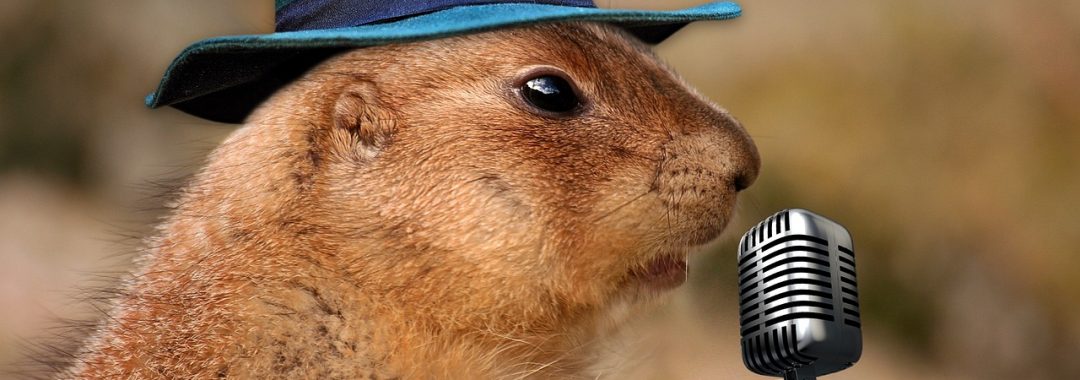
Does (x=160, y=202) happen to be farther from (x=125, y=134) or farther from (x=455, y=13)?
(x=125, y=134)

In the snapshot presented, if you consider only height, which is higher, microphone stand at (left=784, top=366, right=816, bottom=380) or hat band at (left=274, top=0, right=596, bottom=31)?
hat band at (left=274, top=0, right=596, bottom=31)

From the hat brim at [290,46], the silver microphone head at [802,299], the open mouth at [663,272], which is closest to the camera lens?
the silver microphone head at [802,299]

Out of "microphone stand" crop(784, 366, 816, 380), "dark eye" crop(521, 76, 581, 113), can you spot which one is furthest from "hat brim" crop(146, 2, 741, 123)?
"microphone stand" crop(784, 366, 816, 380)

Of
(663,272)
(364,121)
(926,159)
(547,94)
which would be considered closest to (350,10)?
(364,121)

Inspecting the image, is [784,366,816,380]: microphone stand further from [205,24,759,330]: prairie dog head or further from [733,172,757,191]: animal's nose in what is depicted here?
[733,172,757,191]: animal's nose

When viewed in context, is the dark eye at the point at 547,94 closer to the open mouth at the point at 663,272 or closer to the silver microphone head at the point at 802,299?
the open mouth at the point at 663,272

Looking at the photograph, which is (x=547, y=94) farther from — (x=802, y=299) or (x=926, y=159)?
(x=926, y=159)

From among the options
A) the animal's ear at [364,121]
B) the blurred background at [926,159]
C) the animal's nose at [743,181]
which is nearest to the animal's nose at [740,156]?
the animal's nose at [743,181]

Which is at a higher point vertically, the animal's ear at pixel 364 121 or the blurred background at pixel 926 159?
the blurred background at pixel 926 159

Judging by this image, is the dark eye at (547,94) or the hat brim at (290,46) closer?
the hat brim at (290,46)
